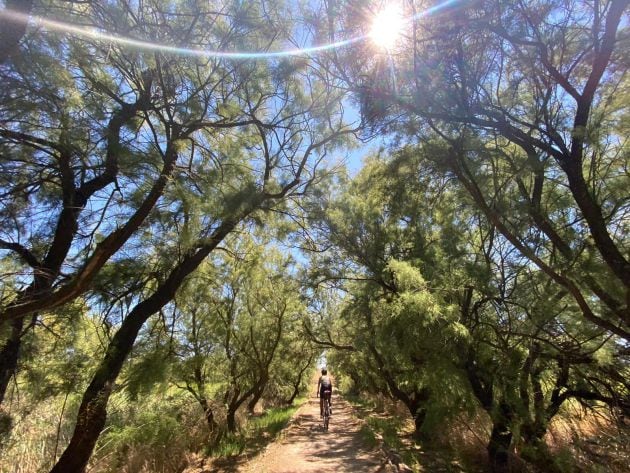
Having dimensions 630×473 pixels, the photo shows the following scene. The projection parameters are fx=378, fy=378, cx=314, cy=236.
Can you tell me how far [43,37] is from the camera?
10.9 ft

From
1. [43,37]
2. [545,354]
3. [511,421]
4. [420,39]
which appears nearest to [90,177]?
[43,37]

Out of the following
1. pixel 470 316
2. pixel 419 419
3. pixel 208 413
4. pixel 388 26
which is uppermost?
pixel 388 26

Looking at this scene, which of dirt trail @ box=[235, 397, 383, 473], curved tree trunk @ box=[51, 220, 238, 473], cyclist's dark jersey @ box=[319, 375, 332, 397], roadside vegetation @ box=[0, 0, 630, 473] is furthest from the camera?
cyclist's dark jersey @ box=[319, 375, 332, 397]

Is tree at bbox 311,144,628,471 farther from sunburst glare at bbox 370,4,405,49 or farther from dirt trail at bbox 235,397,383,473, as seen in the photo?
dirt trail at bbox 235,397,383,473

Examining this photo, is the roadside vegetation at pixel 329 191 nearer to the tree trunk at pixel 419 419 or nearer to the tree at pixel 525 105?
the tree at pixel 525 105

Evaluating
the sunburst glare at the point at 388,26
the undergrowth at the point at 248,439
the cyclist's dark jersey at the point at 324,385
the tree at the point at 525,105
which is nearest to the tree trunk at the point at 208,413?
the undergrowth at the point at 248,439

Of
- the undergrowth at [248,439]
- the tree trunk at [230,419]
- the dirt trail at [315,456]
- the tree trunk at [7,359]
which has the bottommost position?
the dirt trail at [315,456]

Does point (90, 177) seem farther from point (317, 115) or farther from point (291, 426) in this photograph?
point (291, 426)

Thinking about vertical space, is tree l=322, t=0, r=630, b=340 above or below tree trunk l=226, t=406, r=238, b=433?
above

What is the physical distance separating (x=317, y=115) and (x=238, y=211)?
7.31 ft

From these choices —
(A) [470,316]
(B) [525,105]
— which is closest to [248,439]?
(A) [470,316]

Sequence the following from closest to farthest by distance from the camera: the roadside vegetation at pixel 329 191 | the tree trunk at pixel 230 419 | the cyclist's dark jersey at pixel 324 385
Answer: the roadside vegetation at pixel 329 191 → the tree trunk at pixel 230 419 → the cyclist's dark jersey at pixel 324 385

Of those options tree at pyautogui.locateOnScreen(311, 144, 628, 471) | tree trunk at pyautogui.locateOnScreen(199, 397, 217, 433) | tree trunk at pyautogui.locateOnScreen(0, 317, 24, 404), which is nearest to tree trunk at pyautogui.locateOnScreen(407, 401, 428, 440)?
tree at pyautogui.locateOnScreen(311, 144, 628, 471)

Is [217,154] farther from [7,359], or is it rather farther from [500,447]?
[500,447]
